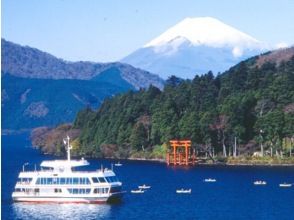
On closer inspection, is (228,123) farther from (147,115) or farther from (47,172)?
(47,172)

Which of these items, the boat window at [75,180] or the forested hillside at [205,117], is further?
the forested hillside at [205,117]

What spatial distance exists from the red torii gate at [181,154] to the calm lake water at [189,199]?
9.81 meters

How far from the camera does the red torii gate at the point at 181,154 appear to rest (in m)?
103

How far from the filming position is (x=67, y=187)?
64312 millimetres

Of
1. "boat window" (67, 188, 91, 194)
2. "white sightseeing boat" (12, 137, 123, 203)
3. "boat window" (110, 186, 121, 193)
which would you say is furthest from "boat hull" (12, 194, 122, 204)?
"boat window" (67, 188, 91, 194)

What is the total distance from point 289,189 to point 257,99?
40.3 metres

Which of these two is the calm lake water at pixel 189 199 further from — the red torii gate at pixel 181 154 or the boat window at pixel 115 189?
the red torii gate at pixel 181 154

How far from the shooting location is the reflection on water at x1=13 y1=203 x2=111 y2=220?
56806 mm

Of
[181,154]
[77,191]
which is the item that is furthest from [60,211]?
[181,154]

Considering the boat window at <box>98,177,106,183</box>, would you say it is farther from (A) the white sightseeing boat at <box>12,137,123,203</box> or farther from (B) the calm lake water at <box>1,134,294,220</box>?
(B) the calm lake water at <box>1,134,294,220</box>

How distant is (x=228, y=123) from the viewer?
340 feet

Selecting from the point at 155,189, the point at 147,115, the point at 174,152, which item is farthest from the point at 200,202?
the point at 147,115

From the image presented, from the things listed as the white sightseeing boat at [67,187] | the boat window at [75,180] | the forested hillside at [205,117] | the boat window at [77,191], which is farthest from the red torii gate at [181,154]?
the boat window at [77,191]

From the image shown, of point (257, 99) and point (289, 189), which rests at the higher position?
point (257, 99)
